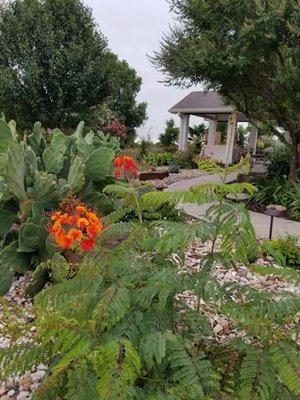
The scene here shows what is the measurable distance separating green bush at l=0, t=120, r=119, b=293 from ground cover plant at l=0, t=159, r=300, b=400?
5.47 feet

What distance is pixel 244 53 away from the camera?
22.4ft

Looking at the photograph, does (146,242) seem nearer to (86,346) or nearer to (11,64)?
(86,346)

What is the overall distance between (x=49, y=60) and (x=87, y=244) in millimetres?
11058

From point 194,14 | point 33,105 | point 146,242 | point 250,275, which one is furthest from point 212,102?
Answer: point 146,242

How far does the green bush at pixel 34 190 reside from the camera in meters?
3.46

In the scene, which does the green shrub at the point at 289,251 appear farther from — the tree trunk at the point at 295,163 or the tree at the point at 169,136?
the tree at the point at 169,136

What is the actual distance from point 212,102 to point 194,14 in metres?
10.6

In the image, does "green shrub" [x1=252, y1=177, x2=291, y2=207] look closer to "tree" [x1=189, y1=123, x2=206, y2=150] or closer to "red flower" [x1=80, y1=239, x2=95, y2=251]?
"red flower" [x1=80, y1=239, x2=95, y2=251]

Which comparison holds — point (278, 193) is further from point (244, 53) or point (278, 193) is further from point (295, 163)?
point (244, 53)

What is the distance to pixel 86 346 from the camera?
138cm

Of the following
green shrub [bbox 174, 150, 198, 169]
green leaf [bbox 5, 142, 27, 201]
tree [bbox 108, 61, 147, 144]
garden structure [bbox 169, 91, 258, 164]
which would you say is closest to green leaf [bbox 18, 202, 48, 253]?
green leaf [bbox 5, 142, 27, 201]

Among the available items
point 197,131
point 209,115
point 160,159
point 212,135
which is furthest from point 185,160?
point 197,131

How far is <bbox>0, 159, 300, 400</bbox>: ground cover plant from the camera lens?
4.65 ft

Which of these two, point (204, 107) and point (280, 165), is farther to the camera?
point (204, 107)
